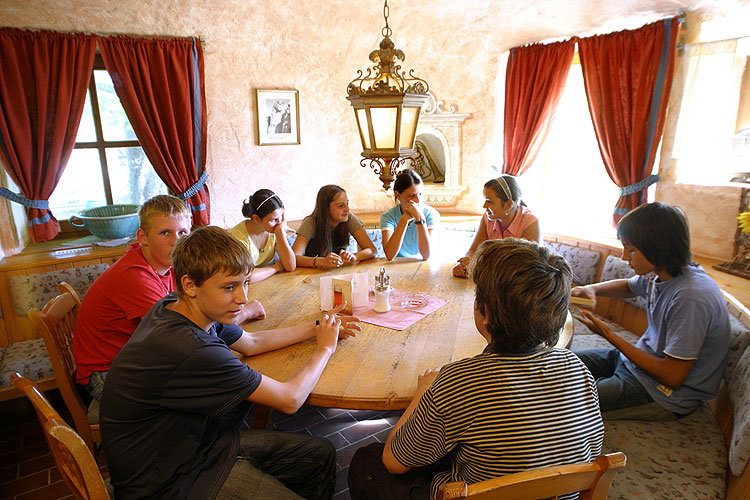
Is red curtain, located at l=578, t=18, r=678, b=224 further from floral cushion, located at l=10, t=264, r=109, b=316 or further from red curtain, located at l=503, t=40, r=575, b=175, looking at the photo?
floral cushion, located at l=10, t=264, r=109, b=316

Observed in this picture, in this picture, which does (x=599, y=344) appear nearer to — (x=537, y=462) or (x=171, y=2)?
(x=537, y=462)

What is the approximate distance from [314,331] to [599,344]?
162 centimetres

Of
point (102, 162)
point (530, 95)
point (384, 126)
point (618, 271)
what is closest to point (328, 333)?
point (384, 126)

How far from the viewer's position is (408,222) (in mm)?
2961

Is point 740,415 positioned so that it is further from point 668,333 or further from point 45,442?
point 45,442

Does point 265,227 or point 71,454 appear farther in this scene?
point 265,227

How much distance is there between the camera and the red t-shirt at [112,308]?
1810 mm

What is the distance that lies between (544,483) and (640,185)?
317 cm

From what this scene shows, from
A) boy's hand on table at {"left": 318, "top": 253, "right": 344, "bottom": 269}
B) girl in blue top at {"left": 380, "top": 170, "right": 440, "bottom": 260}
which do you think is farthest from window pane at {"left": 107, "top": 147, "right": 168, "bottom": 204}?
girl in blue top at {"left": 380, "top": 170, "right": 440, "bottom": 260}

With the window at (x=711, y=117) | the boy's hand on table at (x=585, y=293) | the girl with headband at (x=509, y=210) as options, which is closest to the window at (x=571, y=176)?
the window at (x=711, y=117)

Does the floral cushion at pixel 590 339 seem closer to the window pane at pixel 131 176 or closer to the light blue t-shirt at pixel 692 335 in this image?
the light blue t-shirt at pixel 692 335

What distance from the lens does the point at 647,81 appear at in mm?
3418

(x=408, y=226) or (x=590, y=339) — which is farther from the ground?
(x=408, y=226)

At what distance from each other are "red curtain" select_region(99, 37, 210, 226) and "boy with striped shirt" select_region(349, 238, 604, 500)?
3130 millimetres
